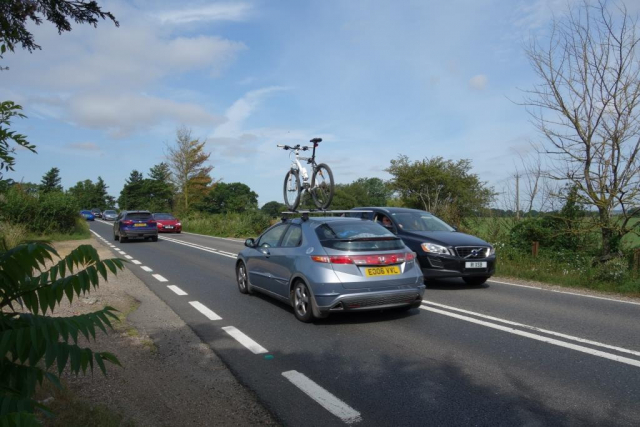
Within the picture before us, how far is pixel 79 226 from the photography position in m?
30.6

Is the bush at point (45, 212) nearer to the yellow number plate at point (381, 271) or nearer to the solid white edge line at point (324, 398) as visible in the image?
the yellow number plate at point (381, 271)

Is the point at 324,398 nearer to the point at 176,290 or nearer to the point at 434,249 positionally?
the point at 434,249

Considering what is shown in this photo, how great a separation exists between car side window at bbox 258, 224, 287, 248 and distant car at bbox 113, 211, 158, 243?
723 inches

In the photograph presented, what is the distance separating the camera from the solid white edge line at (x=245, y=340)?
5578 millimetres

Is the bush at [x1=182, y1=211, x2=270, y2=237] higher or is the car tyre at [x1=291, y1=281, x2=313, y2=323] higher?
the bush at [x1=182, y1=211, x2=270, y2=237]

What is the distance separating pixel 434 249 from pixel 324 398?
633cm

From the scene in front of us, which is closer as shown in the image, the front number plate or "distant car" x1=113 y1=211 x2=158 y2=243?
the front number plate

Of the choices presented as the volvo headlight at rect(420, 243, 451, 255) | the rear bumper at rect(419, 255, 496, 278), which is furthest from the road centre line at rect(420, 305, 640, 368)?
the volvo headlight at rect(420, 243, 451, 255)

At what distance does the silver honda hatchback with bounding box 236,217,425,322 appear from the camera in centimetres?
646

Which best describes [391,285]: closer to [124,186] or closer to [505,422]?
[505,422]

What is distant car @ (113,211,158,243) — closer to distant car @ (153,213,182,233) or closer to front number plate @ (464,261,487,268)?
distant car @ (153,213,182,233)

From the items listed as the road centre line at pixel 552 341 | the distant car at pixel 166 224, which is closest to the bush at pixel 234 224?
the distant car at pixel 166 224

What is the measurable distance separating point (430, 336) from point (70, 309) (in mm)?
5351

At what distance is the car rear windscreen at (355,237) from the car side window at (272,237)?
1.23 metres
